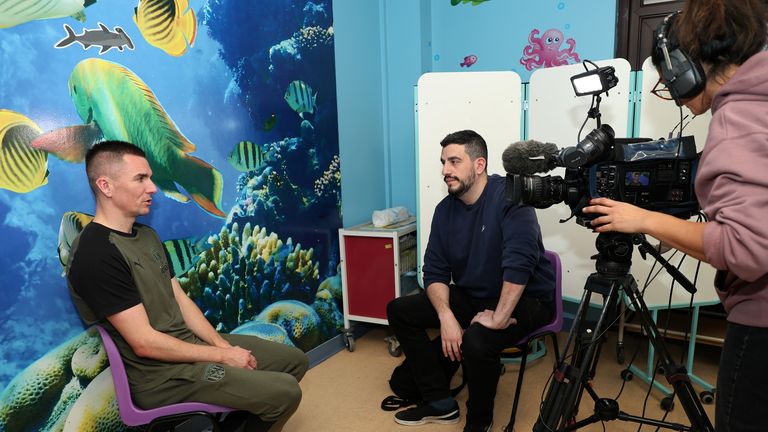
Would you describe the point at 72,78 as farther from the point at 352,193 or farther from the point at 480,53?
the point at 480,53

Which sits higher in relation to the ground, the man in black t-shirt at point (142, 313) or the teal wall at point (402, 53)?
the teal wall at point (402, 53)

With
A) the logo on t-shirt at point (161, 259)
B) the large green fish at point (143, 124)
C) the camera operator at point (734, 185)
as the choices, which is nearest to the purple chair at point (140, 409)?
the logo on t-shirt at point (161, 259)

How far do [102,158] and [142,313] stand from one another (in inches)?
21.8

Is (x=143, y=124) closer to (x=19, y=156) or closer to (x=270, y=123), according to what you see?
(x=19, y=156)

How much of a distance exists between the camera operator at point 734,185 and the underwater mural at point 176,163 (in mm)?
1850

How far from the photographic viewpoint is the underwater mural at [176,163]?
1584 millimetres

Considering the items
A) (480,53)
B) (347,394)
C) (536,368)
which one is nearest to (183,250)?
(347,394)

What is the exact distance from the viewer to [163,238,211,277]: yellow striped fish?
2.05m

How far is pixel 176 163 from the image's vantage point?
207 centimetres

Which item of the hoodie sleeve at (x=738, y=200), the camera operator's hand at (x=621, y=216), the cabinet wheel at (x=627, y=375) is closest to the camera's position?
the hoodie sleeve at (x=738, y=200)

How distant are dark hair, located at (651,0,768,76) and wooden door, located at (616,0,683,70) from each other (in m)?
2.25

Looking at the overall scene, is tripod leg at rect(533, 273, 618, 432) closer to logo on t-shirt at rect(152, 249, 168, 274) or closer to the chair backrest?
the chair backrest

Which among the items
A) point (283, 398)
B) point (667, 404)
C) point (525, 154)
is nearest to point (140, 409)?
point (283, 398)

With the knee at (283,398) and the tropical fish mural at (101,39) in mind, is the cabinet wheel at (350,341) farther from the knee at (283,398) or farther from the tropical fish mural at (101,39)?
the tropical fish mural at (101,39)
